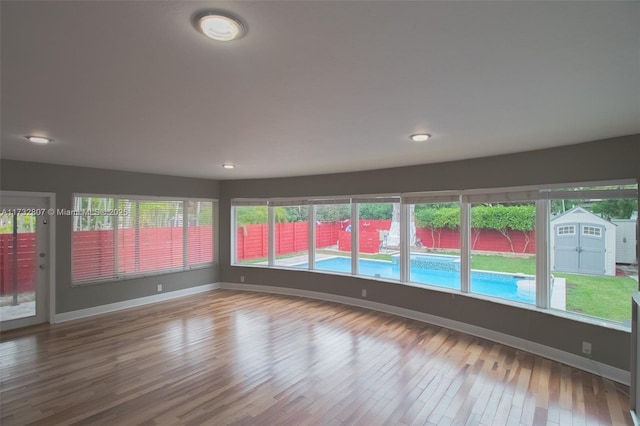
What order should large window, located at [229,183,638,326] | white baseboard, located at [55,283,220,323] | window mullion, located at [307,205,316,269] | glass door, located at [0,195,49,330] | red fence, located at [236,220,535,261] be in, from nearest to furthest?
large window, located at [229,183,638,326], red fence, located at [236,220,535,261], glass door, located at [0,195,49,330], white baseboard, located at [55,283,220,323], window mullion, located at [307,205,316,269]

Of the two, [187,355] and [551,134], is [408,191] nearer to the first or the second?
[551,134]

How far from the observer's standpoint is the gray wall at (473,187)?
3230 millimetres

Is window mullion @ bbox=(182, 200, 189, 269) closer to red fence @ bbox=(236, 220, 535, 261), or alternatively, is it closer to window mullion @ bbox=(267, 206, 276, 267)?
red fence @ bbox=(236, 220, 535, 261)

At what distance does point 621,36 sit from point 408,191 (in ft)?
12.2

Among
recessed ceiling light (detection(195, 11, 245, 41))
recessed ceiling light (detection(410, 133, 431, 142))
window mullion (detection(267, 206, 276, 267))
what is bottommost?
window mullion (detection(267, 206, 276, 267))

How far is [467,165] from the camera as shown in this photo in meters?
4.42

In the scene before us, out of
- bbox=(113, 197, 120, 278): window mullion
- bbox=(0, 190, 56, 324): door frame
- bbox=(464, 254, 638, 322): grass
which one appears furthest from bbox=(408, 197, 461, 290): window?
bbox=(0, 190, 56, 324): door frame

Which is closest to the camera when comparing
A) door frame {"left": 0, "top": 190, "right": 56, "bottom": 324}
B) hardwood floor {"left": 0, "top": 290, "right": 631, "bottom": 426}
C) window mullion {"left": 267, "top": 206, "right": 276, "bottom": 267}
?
hardwood floor {"left": 0, "top": 290, "right": 631, "bottom": 426}

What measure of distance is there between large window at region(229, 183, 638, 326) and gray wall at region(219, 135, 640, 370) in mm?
147

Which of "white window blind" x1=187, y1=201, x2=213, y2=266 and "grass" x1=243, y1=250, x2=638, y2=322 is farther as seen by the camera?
"white window blind" x1=187, y1=201, x2=213, y2=266

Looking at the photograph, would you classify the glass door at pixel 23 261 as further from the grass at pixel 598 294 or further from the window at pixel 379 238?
the grass at pixel 598 294

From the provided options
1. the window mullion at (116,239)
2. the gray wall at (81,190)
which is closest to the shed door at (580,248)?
the gray wall at (81,190)

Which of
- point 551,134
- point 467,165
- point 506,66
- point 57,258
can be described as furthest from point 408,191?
point 57,258

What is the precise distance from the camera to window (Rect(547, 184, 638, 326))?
3203mm
